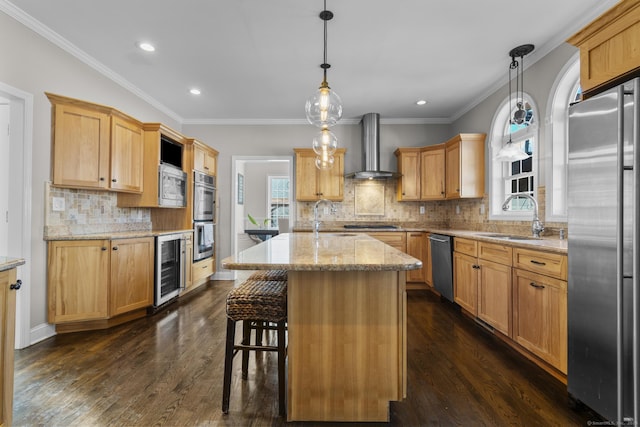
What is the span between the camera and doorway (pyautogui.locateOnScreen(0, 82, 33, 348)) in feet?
8.33

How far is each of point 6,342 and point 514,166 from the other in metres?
4.51

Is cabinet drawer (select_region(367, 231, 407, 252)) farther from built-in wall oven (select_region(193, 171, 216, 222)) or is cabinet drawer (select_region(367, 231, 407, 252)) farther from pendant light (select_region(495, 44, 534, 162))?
built-in wall oven (select_region(193, 171, 216, 222))

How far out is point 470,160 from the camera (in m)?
4.18

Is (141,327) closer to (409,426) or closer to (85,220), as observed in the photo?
(85,220)

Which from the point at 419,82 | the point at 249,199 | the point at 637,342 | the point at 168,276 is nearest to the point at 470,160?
the point at 419,82

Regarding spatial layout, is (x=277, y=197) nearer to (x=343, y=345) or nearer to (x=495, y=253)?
(x=495, y=253)

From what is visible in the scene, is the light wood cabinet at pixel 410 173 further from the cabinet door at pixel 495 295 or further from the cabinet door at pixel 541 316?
the cabinet door at pixel 541 316

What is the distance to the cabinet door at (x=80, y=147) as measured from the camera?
281 cm

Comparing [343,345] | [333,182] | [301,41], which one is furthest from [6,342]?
[333,182]

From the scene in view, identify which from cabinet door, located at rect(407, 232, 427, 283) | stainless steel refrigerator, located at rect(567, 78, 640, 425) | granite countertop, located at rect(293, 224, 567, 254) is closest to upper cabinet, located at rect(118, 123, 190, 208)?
granite countertop, located at rect(293, 224, 567, 254)

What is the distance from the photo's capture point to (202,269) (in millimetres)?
4602

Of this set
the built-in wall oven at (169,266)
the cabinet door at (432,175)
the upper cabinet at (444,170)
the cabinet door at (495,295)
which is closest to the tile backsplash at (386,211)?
the upper cabinet at (444,170)

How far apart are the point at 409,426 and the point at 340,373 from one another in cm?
44

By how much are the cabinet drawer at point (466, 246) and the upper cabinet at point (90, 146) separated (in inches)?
144
